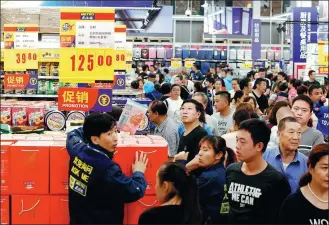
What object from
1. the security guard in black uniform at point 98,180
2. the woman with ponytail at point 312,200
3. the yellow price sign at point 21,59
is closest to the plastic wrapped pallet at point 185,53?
the yellow price sign at point 21,59

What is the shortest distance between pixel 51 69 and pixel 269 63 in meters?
17.9

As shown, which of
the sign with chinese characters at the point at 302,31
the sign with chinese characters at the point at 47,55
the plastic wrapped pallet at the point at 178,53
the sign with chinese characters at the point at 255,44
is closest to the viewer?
the sign with chinese characters at the point at 47,55

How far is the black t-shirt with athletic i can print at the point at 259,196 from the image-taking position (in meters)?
3.77

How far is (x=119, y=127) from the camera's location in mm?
5359

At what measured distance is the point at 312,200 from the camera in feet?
11.0

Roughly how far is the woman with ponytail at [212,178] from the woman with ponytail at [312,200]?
73 cm

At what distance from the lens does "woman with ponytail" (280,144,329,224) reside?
3.31m

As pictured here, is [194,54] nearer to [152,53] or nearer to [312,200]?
[152,53]

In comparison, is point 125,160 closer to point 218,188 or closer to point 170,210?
point 218,188

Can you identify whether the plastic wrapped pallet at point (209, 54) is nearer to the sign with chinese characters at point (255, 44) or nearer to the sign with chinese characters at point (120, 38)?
the sign with chinese characters at point (255, 44)

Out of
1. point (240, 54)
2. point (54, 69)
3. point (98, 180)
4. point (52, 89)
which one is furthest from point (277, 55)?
point (98, 180)

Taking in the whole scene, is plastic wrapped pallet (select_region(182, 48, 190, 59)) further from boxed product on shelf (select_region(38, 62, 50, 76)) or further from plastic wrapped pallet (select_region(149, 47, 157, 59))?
boxed product on shelf (select_region(38, 62, 50, 76))

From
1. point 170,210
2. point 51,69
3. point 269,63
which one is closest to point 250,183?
point 170,210

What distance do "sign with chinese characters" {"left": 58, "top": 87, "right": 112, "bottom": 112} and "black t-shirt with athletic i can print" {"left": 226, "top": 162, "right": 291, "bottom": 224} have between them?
11.2 ft
